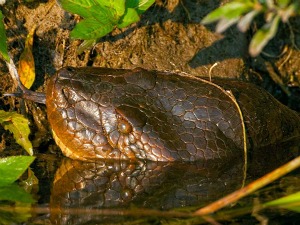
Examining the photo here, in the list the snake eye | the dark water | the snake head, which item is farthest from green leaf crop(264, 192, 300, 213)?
the snake eye

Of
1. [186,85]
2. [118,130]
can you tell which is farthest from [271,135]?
[118,130]

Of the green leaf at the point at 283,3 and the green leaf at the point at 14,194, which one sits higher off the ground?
the green leaf at the point at 283,3

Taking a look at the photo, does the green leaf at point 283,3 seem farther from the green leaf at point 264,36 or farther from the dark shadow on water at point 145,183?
the dark shadow on water at point 145,183

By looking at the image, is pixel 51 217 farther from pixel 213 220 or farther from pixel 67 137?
pixel 67 137

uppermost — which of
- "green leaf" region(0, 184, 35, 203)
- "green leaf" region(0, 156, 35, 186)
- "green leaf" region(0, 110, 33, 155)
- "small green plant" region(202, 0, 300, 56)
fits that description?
"small green plant" region(202, 0, 300, 56)

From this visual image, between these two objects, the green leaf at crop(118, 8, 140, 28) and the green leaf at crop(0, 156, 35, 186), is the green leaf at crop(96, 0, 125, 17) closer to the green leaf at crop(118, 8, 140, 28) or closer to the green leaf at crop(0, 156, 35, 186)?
the green leaf at crop(118, 8, 140, 28)

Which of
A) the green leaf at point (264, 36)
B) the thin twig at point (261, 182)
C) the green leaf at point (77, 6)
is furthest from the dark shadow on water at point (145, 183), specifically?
the green leaf at point (264, 36)

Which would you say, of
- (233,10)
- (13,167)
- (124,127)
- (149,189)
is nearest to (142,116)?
(124,127)

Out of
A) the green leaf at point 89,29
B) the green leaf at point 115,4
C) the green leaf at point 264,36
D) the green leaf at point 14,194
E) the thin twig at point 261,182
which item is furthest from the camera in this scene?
the green leaf at point 115,4
